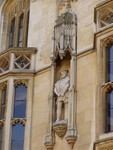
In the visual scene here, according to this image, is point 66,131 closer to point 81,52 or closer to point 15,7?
point 81,52

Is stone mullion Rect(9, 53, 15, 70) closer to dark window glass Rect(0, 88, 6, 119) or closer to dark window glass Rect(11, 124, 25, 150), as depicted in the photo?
dark window glass Rect(0, 88, 6, 119)

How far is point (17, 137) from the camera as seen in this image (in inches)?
711

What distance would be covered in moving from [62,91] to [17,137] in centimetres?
223

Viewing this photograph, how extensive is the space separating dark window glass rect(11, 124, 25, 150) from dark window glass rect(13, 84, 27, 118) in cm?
40

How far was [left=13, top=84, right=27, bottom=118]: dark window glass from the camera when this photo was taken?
725 inches

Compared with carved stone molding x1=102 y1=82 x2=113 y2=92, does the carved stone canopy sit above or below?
above

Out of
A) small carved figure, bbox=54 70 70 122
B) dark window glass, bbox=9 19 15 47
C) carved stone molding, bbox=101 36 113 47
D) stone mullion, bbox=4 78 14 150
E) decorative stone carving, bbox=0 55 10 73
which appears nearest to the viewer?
carved stone molding, bbox=101 36 113 47

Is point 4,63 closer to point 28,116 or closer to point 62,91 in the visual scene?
point 28,116

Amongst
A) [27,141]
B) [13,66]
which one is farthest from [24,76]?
[27,141]

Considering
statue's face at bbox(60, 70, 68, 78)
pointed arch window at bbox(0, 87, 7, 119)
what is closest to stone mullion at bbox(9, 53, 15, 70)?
pointed arch window at bbox(0, 87, 7, 119)

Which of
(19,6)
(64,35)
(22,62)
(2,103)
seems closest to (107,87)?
(64,35)

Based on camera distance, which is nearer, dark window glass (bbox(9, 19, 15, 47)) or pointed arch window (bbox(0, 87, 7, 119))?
pointed arch window (bbox(0, 87, 7, 119))

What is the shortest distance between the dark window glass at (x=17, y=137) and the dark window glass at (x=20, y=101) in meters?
0.40

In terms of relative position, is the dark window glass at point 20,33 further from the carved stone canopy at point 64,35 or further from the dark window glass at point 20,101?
the carved stone canopy at point 64,35
